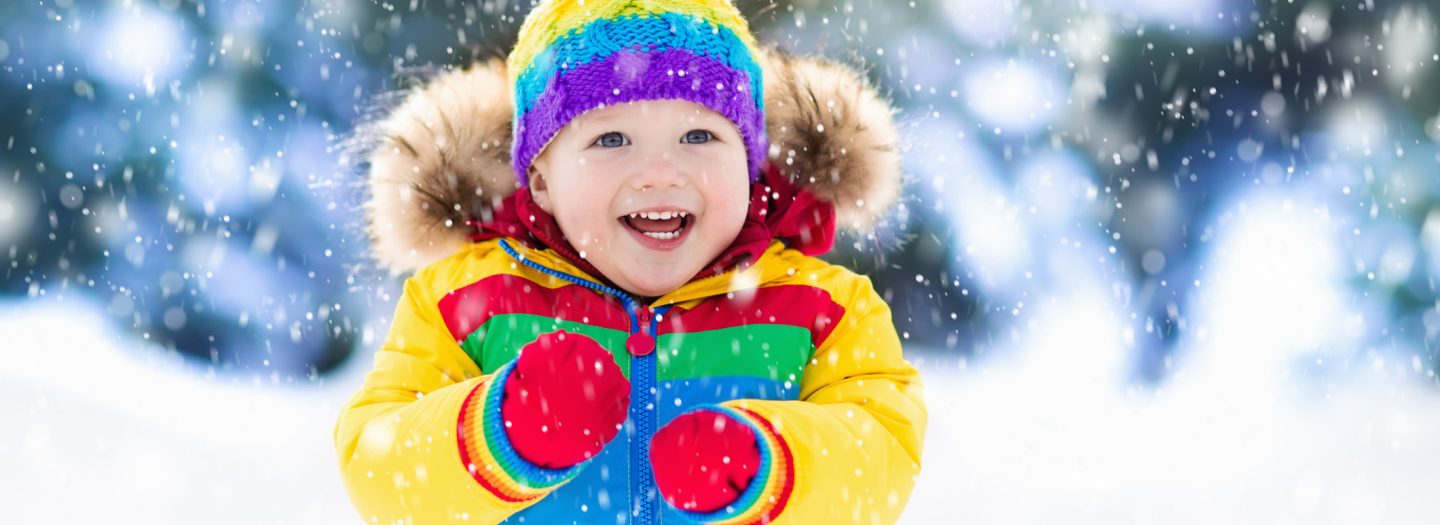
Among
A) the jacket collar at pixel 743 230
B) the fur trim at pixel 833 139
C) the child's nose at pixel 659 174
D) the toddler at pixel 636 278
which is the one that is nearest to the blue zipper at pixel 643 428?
the toddler at pixel 636 278

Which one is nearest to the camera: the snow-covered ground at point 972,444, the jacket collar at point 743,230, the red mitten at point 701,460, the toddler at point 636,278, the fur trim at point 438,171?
the red mitten at point 701,460

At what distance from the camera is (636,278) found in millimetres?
1721

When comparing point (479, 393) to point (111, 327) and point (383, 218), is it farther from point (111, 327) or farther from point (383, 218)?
point (111, 327)

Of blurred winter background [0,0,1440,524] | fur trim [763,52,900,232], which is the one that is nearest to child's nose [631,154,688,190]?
Result: fur trim [763,52,900,232]

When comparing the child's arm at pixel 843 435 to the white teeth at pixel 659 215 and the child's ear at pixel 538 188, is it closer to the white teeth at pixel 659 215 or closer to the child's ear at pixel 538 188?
the white teeth at pixel 659 215

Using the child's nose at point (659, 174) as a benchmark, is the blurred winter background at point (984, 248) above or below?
above

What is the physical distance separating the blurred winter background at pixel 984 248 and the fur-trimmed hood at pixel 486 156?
3.58ft

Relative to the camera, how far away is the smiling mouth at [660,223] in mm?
1731

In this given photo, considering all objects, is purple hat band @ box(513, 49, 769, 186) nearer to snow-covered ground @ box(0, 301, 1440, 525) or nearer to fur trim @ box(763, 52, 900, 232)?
fur trim @ box(763, 52, 900, 232)

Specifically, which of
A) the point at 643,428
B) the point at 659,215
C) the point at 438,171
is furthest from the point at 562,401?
the point at 438,171

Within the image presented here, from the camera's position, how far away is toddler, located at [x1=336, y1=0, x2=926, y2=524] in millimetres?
1455

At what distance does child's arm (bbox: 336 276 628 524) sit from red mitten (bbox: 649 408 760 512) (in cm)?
11

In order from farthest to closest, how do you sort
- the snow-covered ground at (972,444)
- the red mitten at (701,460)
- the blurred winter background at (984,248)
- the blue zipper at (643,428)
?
the blurred winter background at (984,248), the snow-covered ground at (972,444), the blue zipper at (643,428), the red mitten at (701,460)

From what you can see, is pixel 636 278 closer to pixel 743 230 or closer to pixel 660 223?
pixel 660 223
